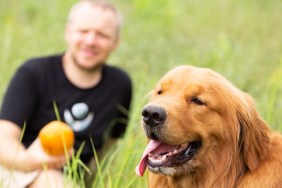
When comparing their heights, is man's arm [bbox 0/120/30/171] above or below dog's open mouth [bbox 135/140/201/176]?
below

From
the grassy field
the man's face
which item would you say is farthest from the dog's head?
the man's face

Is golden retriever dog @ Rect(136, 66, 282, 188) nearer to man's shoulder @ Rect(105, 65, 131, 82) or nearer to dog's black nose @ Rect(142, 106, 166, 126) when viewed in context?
dog's black nose @ Rect(142, 106, 166, 126)

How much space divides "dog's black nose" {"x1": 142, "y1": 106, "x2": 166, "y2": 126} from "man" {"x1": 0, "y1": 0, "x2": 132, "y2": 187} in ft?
3.91

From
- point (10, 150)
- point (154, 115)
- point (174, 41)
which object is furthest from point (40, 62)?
point (174, 41)

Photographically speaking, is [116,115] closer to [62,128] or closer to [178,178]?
[62,128]

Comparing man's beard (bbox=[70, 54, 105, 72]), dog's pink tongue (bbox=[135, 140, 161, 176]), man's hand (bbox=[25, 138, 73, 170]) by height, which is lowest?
man's hand (bbox=[25, 138, 73, 170])

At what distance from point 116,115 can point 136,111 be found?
30 centimetres

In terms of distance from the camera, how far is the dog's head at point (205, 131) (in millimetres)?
3463

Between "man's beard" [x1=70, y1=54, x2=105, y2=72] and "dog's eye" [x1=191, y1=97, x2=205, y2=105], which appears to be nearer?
"dog's eye" [x1=191, y1=97, x2=205, y2=105]

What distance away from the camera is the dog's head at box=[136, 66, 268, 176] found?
11.4 feet

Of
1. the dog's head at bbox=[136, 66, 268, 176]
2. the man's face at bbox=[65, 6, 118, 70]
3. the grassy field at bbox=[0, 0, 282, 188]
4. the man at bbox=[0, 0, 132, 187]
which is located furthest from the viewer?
the grassy field at bbox=[0, 0, 282, 188]

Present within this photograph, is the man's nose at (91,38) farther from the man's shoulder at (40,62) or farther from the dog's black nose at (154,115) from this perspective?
the dog's black nose at (154,115)

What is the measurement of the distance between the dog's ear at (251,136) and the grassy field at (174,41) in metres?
1.10

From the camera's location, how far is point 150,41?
323 inches
